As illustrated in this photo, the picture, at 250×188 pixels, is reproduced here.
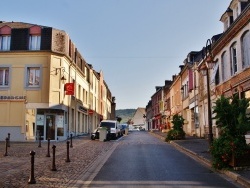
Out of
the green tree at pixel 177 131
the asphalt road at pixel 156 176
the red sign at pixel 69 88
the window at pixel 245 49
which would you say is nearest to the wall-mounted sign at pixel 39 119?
the red sign at pixel 69 88

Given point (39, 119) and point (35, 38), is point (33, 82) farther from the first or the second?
point (35, 38)

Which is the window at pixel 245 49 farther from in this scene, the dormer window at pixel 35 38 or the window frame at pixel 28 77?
the dormer window at pixel 35 38

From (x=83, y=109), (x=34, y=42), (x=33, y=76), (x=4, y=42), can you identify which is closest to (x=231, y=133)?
(x=33, y=76)

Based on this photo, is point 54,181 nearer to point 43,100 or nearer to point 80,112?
point 43,100

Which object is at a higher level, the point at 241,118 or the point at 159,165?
the point at 241,118

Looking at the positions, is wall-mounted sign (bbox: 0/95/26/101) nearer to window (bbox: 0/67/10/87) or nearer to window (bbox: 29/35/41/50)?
window (bbox: 0/67/10/87)

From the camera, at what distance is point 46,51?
2970cm

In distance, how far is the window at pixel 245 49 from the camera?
59.6 ft

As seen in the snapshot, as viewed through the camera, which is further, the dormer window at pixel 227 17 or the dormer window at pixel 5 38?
the dormer window at pixel 5 38

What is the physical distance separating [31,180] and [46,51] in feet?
71.2

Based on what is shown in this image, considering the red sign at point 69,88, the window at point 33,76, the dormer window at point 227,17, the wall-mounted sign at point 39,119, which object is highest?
the dormer window at point 227,17

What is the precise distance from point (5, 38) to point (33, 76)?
168 inches

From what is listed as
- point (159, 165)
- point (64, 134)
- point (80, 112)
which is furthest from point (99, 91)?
point (159, 165)

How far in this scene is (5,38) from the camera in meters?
30.5
